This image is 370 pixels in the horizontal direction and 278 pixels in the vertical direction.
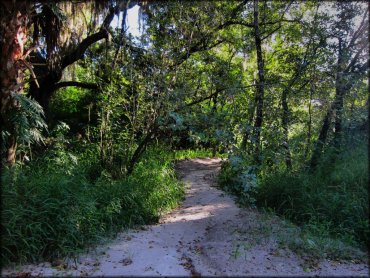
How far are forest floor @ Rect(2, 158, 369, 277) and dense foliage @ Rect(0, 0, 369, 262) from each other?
30 centimetres

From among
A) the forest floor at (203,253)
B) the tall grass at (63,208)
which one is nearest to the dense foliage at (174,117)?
the tall grass at (63,208)

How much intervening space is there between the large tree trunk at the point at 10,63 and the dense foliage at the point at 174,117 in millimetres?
17

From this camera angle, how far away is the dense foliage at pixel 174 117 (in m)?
4.45

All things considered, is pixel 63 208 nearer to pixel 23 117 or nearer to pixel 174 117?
pixel 23 117

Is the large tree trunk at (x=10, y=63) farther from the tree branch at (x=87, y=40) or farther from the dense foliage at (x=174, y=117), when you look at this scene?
the tree branch at (x=87, y=40)

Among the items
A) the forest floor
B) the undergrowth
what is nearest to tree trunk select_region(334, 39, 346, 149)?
the undergrowth

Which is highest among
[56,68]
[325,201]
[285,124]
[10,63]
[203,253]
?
[56,68]

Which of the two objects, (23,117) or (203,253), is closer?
(203,253)

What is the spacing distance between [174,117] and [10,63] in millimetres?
2662

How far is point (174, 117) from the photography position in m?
4.99

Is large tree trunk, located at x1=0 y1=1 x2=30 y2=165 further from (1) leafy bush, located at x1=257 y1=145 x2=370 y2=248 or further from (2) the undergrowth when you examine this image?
(1) leafy bush, located at x1=257 y1=145 x2=370 y2=248

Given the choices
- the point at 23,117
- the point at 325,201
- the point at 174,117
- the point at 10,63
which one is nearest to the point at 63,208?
the point at 23,117

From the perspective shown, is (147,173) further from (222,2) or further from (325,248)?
(222,2)

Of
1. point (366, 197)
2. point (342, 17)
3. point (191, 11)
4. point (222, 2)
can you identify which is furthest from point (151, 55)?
point (366, 197)
